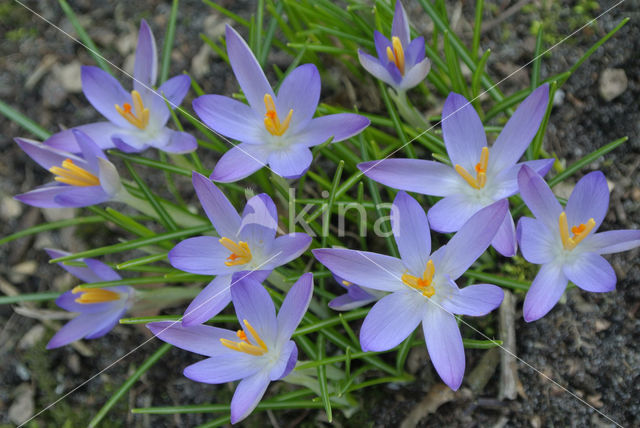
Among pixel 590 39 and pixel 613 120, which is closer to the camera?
pixel 613 120

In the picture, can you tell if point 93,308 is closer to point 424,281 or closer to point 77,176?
point 77,176

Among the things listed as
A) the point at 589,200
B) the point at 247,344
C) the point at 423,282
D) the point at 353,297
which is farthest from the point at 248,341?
the point at 589,200

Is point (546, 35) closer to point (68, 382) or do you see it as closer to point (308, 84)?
point (308, 84)

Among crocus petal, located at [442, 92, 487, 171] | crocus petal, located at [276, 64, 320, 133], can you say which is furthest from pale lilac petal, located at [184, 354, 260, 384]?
crocus petal, located at [442, 92, 487, 171]

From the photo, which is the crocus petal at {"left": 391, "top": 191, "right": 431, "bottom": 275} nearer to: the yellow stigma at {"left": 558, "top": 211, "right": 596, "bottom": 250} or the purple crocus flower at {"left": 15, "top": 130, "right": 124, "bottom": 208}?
the yellow stigma at {"left": 558, "top": 211, "right": 596, "bottom": 250}

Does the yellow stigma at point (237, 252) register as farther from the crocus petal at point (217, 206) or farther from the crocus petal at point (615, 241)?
the crocus petal at point (615, 241)

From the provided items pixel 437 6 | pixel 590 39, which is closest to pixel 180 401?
pixel 437 6

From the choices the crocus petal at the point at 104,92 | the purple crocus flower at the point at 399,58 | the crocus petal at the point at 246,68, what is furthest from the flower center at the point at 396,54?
the crocus petal at the point at 104,92

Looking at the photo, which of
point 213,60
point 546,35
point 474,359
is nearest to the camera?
point 474,359
